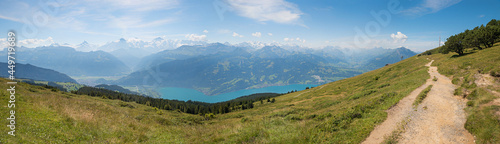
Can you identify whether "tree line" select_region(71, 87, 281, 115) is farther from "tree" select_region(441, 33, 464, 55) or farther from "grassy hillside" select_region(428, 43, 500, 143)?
"grassy hillside" select_region(428, 43, 500, 143)

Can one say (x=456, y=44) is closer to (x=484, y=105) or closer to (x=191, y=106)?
(x=484, y=105)

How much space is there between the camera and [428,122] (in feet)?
43.9

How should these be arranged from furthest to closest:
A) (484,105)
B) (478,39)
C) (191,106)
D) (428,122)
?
(191,106) < (478,39) < (484,105) < (428,122)

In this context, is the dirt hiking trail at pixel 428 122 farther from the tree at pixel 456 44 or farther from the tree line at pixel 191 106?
the tree line at pixel 191 106

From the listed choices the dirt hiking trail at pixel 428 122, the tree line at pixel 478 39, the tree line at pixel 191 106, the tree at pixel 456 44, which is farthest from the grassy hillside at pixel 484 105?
the tree line at pixel 191 106

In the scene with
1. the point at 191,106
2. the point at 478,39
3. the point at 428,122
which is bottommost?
the point at 191,106

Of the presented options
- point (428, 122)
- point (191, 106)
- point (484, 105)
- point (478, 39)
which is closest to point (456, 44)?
point (478, 39)

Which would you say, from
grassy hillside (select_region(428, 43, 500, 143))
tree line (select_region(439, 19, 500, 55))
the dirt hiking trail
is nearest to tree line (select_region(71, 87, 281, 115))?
tree line (select_region(439, 19, 500, 55))

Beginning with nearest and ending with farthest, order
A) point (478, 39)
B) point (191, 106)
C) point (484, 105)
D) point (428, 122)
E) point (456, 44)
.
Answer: point (428, 122), point (484, 105), point (478, 39), point (456, 44), point (191, 106)

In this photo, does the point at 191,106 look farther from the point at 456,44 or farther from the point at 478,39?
the point at 478,39

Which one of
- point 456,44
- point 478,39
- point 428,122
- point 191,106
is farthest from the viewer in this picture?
point 191,106

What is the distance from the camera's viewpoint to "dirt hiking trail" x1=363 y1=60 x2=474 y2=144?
1132 cm

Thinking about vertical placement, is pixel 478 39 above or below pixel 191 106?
above

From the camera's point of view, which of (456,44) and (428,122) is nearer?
(428,122)
